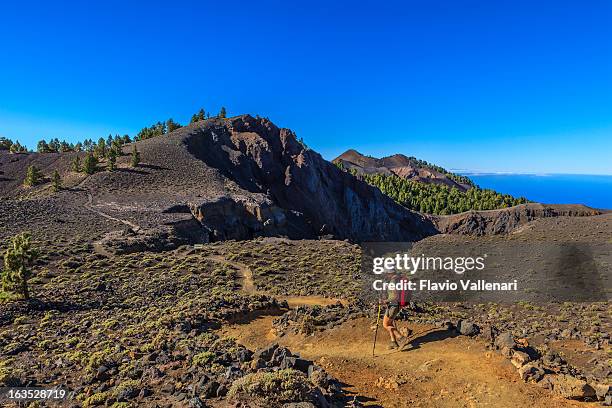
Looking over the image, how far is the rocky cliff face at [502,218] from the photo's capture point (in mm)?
97812

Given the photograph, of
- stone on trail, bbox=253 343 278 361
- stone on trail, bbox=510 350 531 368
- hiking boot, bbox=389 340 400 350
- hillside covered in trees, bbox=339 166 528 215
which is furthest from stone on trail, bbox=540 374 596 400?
hillside covered in trees, bbox=339 166 528 215

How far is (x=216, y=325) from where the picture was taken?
19.9 metres

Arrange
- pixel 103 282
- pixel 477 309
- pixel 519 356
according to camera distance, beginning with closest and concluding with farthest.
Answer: pixel 519 356 < pixel 477 309 < pixel 103 282

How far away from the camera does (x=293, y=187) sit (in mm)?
93062

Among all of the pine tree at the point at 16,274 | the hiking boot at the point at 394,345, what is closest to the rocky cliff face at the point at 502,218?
the hiking boot at the point at 394,345

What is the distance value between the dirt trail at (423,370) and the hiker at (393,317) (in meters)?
0.37

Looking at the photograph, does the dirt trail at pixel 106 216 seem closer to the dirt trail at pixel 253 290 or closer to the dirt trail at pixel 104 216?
the dirt trail at pixel 104 216

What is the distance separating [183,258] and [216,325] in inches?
705

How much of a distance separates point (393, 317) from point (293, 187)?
261ft

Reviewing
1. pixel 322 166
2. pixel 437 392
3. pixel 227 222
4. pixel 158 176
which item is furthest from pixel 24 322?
pixel 322 166

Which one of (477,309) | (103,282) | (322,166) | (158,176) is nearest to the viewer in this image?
(477,309)

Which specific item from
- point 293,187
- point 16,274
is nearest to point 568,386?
point 16,274

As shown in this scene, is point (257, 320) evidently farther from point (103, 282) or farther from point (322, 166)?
point (322, 166)

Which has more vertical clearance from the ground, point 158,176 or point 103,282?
point 158,176
